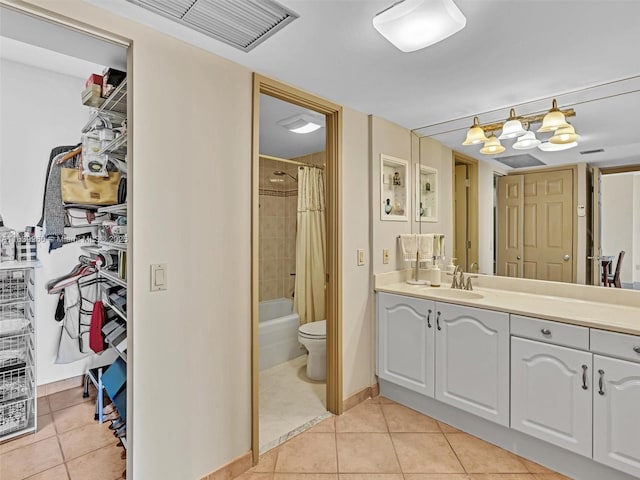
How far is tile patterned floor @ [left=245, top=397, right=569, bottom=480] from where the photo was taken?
69.1 inches

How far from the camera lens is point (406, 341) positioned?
7.76ft

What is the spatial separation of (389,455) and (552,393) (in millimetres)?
922

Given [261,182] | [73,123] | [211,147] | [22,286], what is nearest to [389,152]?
[211,147]

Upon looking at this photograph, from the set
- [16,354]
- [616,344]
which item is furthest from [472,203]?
[16,354]

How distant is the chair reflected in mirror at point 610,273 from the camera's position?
6.54 feet

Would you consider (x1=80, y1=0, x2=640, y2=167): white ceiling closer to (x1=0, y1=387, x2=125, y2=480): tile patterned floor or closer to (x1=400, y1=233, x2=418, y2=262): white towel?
(x1=400, y1=233, x2=418, y2=262): white towel

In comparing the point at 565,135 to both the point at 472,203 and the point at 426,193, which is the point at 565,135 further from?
the point at 426,193

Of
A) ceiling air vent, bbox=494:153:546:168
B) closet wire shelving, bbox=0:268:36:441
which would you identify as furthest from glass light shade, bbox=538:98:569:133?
closet wire shelving, bbox=0:268:36:441

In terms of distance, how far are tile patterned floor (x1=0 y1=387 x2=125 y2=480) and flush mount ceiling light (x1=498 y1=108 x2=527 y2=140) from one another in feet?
9.85

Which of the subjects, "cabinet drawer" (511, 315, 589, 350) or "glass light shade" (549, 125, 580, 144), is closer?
"cabinet drawer" (511, 315, 589, 350)

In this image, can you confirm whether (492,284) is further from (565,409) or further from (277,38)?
(277,38)

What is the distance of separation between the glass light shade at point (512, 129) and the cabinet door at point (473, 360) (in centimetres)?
119

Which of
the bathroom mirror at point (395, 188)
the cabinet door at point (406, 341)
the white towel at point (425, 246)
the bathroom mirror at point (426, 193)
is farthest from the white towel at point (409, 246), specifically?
the cabinet door at point (406, 341)

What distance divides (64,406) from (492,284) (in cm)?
316
